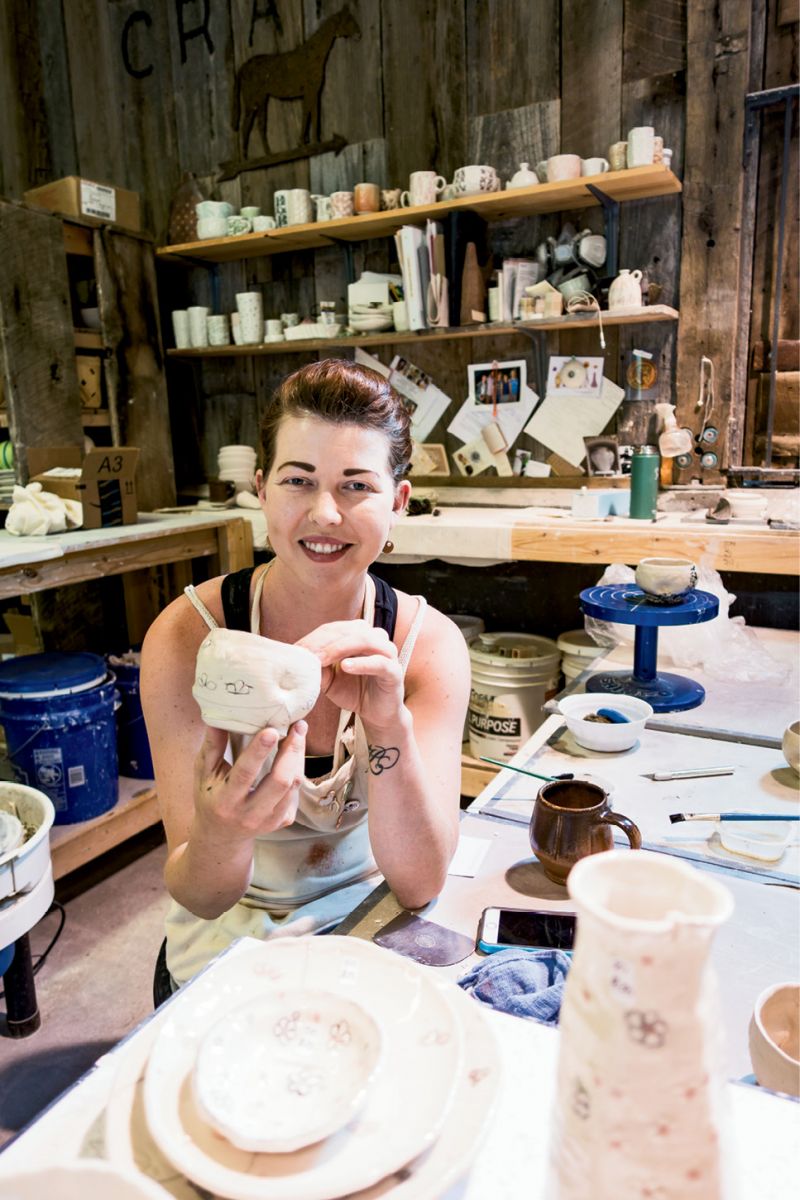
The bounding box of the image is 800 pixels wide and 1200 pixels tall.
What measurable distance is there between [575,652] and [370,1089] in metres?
2.39

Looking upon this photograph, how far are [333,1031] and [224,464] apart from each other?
10.8 ft

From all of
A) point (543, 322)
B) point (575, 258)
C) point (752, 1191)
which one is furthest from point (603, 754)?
point (575, 258)

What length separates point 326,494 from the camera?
117 centimetres

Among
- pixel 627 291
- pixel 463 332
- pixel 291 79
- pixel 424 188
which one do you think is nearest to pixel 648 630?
pixel 627 291

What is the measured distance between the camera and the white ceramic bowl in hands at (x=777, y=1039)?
0.60m

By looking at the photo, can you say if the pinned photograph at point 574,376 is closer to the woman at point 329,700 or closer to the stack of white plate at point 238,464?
the stack of white plate at point 238,464

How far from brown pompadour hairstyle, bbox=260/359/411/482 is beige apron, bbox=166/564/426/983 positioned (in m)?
0.26

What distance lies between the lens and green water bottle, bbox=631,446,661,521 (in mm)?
2555

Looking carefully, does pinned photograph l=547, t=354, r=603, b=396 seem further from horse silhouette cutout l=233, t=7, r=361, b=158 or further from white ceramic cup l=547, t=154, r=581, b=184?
horse silhouette cutout l=233, t=7, r=361, b=158

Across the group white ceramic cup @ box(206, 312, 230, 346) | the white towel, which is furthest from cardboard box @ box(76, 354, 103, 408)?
the white towel

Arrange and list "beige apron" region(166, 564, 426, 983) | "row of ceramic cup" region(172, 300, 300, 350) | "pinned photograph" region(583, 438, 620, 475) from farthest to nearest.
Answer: "row of ceramic cup" region(172, 300, 300, 350)
"pinned photograph" region(583, 438, 620, 475)
"beige apron" region(166, 564, 426, 983)

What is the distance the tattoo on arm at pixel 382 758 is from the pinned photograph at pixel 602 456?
2275 millimetres

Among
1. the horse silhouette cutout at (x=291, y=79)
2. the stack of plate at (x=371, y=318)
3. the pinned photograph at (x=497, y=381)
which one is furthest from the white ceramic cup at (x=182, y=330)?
the pinned photograph at (x=497, y=381)

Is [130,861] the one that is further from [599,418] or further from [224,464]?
A: [599,418]
